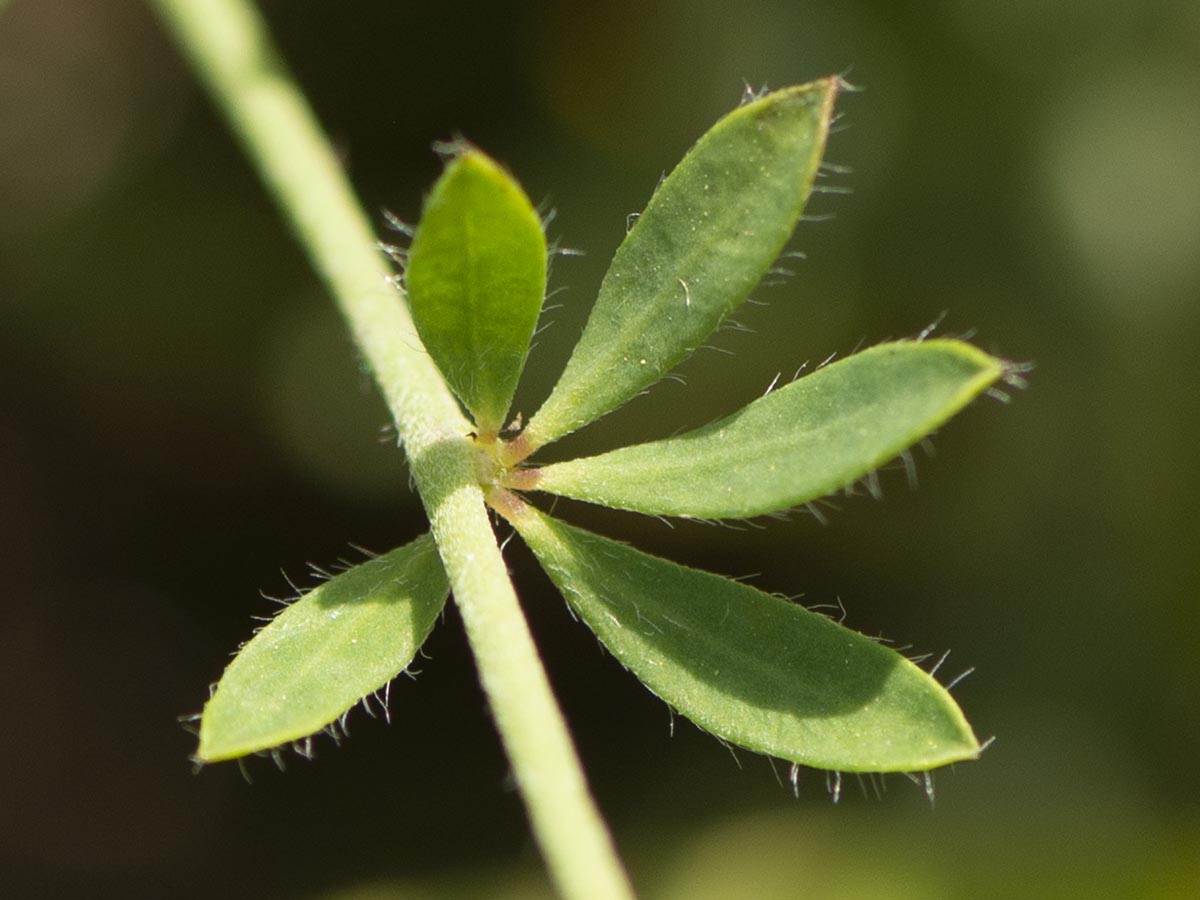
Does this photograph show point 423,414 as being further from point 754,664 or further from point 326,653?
point 754,664

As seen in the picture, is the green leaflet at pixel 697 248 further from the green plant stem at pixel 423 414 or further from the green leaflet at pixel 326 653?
the green leaflet at pixel 326 653

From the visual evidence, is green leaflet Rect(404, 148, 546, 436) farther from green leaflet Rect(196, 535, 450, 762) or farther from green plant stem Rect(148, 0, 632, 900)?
green leaflet Rect(196, 535, 450, 762)

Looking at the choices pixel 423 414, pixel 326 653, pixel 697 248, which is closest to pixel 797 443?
pixel 697 248

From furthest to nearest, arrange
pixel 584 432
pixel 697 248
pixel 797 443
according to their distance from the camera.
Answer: pixel 584 432 → pixel 697 248 → pixel 797 443

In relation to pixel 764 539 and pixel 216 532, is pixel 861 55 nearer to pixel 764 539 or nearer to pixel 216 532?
pixel 764 539

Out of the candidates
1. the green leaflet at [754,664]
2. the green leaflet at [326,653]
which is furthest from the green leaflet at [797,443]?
the green leaflet at [326,653]

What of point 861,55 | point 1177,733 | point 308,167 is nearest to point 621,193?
point 861,55
